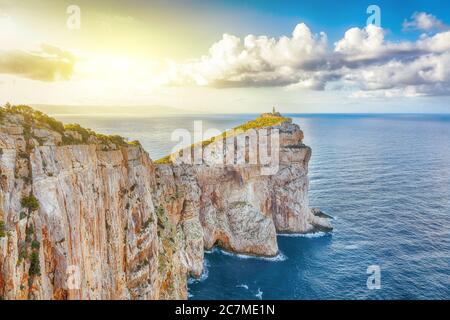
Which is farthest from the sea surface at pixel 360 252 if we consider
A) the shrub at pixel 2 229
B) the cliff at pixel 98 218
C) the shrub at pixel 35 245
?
the shrub at pixel 2 229

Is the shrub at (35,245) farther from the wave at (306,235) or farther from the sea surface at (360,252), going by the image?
the wave at (306,235)

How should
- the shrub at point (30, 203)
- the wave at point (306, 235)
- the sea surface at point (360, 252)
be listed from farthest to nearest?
the wave at point (306, 235), the sea surface at point (360, 252), the shrub at point (30, 203)

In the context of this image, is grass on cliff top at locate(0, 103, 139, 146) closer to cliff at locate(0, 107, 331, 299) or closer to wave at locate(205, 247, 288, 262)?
cliff at locate(0, 107, 331, 299)

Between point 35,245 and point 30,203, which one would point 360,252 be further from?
point 30,203

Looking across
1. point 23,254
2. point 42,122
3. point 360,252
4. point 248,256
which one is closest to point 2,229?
point 23,254

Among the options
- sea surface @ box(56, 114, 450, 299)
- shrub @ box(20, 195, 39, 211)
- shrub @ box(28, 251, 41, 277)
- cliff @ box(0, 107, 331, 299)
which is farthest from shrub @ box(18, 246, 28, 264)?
sea surface @ box(56, 114, 450, 299)

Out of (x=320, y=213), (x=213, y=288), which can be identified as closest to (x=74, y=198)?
(x=213, y=288)
